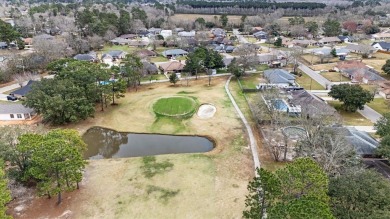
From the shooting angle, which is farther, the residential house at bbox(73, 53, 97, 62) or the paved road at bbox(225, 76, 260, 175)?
the residential house at bbox(73, 53, 97, 62)

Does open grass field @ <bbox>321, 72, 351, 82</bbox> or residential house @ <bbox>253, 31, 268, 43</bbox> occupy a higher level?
residential house @ <bbox>253, 31, 268, 43</bbox>

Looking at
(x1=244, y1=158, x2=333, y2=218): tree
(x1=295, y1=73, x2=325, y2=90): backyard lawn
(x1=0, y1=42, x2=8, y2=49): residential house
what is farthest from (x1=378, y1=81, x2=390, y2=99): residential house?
(x1=0, y1=42, x2=8, y2=49): residential house

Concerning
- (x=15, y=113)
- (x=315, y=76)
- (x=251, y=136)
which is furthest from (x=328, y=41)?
(x=15, y=113)

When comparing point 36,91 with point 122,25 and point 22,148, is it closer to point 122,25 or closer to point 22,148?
point 22,148

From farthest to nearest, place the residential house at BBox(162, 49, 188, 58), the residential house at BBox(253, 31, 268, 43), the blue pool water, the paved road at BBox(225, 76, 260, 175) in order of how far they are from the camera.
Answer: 1. the residential house at BBox(253, 31, 268, 43)
2. the residential house at BBox(162, 49, 188, 58)
3. the blue pool water
4. the paved road at BBox(225, 76, 260, 175)

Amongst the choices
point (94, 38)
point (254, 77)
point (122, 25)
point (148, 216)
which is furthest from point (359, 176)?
point (122, 25)

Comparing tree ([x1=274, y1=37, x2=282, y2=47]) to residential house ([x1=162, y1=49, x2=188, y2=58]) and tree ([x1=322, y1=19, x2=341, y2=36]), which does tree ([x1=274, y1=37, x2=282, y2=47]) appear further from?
residential house ([x1=162, y1=49, x2=188, y2=58])

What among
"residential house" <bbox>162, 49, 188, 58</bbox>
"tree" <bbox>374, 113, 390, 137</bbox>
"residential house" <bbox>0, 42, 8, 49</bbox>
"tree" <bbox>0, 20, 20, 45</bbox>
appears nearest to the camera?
"tree" <bbox>374, 113, 390, 137</bbox>

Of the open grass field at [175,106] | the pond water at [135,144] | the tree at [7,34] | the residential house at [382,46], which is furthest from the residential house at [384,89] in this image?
the tree at [7,34]
